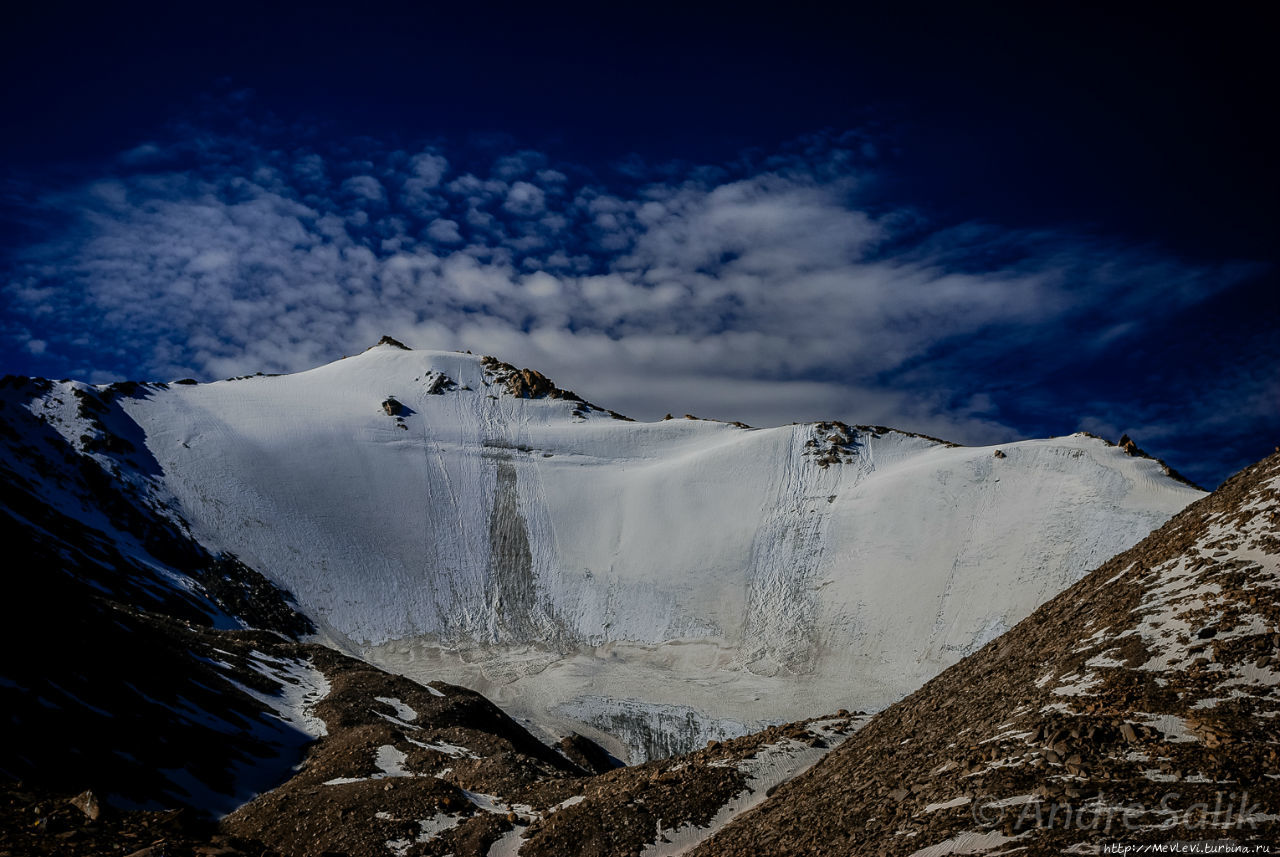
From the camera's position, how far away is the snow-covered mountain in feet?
274

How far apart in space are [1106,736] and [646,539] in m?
96.4

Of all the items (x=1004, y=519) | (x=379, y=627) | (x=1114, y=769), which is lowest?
(x=379, y=627)

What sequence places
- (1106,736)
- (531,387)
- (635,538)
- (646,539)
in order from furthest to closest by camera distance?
(531,387), (635,538), (646,539), (1106,736)

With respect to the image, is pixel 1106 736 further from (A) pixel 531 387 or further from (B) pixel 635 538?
(A) pixel 531 387

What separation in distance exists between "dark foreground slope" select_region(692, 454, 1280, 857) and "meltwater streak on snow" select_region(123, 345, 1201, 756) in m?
60.7

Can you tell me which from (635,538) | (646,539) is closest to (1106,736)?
(646,539)

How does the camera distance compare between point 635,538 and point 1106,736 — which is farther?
point 635,538

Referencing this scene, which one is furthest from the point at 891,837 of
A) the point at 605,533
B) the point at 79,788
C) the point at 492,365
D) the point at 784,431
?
the point at 492,365

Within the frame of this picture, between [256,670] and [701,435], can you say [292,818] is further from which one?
[701,435]

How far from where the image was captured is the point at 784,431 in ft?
398

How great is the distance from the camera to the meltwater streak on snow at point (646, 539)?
3342 inches

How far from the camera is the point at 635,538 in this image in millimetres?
108312

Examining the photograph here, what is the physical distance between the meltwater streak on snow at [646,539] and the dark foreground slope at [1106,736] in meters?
60.7

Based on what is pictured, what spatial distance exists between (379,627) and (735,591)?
4553 cm
